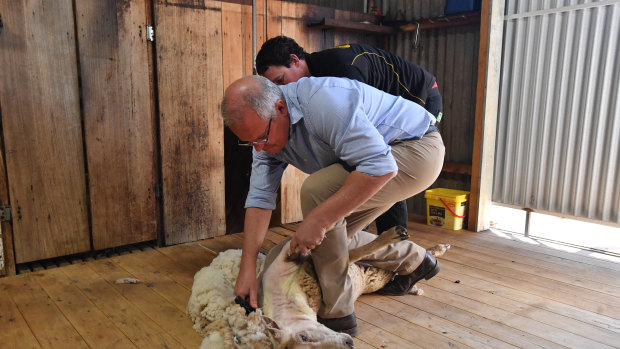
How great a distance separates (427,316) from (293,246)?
2.78 feet

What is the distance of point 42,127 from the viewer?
278 cm

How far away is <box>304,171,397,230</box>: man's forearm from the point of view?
1604 mm

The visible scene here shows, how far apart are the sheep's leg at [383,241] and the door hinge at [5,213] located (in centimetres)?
210

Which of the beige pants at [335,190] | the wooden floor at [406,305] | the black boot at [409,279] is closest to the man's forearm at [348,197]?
the beige pants at [335,190]

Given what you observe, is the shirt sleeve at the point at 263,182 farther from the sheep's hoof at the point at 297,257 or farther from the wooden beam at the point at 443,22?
the wooden beam at the point at 443,22

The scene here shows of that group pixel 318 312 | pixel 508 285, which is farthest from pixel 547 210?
pixel 318 312

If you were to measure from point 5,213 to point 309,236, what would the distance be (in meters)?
2.06

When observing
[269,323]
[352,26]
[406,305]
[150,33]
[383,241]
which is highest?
[352,26]

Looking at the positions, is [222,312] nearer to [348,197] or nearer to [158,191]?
[348,197]

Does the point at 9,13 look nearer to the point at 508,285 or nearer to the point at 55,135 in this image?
the point at 55,135

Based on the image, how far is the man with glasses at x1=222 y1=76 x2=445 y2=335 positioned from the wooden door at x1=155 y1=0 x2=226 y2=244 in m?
1.42

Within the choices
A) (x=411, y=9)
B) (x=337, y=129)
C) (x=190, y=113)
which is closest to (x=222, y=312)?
(x=337, y=129)

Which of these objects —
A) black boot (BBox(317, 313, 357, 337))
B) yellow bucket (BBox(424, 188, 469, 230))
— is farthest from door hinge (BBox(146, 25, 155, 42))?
yellow bucket (BBox(424, 188, 469, 230))

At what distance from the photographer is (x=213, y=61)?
11.1ft
